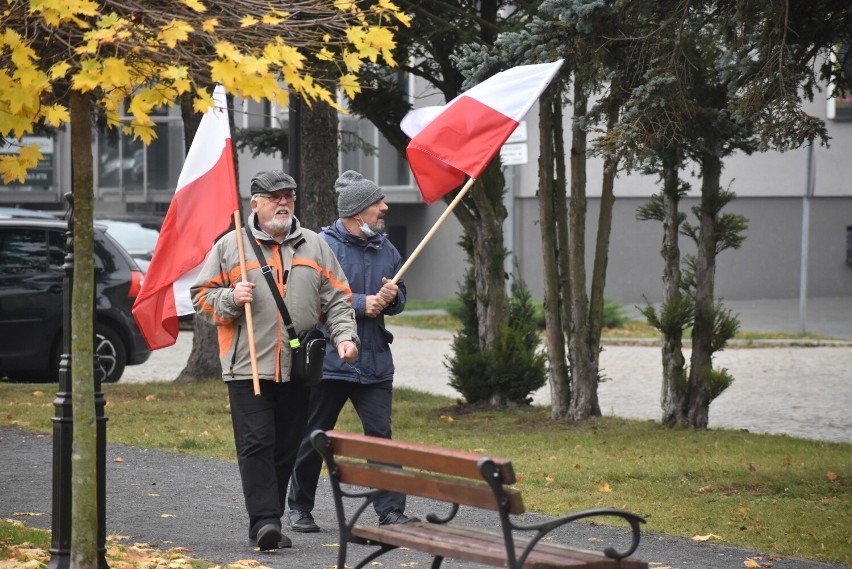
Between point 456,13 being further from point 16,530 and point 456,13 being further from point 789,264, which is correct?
point 789,264

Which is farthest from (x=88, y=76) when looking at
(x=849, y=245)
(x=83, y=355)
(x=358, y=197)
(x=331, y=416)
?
(x=849, y=245)

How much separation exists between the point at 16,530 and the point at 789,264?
25.5 m

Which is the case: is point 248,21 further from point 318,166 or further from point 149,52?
point 318,166

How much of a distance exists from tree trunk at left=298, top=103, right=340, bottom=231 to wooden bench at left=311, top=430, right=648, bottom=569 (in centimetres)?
855

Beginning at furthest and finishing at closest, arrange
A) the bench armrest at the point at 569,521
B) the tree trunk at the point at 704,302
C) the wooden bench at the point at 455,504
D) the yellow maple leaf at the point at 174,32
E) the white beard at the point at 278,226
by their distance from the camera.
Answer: the tree trunk at the point at 704,302, the white beard at the point at 278,226, the yellow maple leaf at the point at 174,32, the wooden bench at the point at 455,504, the bench armrest at the point at 569,521

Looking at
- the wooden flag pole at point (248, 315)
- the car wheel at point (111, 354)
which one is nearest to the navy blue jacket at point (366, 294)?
the wooden flag pole at point (248, 315)

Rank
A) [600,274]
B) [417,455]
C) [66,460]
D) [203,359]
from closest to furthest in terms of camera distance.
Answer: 1. [417,455]
2. [66,460]
3. [600,274]
4. [203,359]

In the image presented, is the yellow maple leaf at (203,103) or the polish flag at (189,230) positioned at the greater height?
the yellow maple leaf at (203,103)

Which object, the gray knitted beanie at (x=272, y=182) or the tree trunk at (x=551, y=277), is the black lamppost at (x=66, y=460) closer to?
the gray knitted beanie at (x=272, y=182)

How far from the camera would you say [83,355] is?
555 cm

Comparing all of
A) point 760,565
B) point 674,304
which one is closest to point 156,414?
point 674,304

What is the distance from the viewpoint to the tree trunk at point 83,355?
5531 millimetres

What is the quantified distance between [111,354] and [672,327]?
22.3 ft

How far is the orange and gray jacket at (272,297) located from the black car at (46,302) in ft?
26.0
